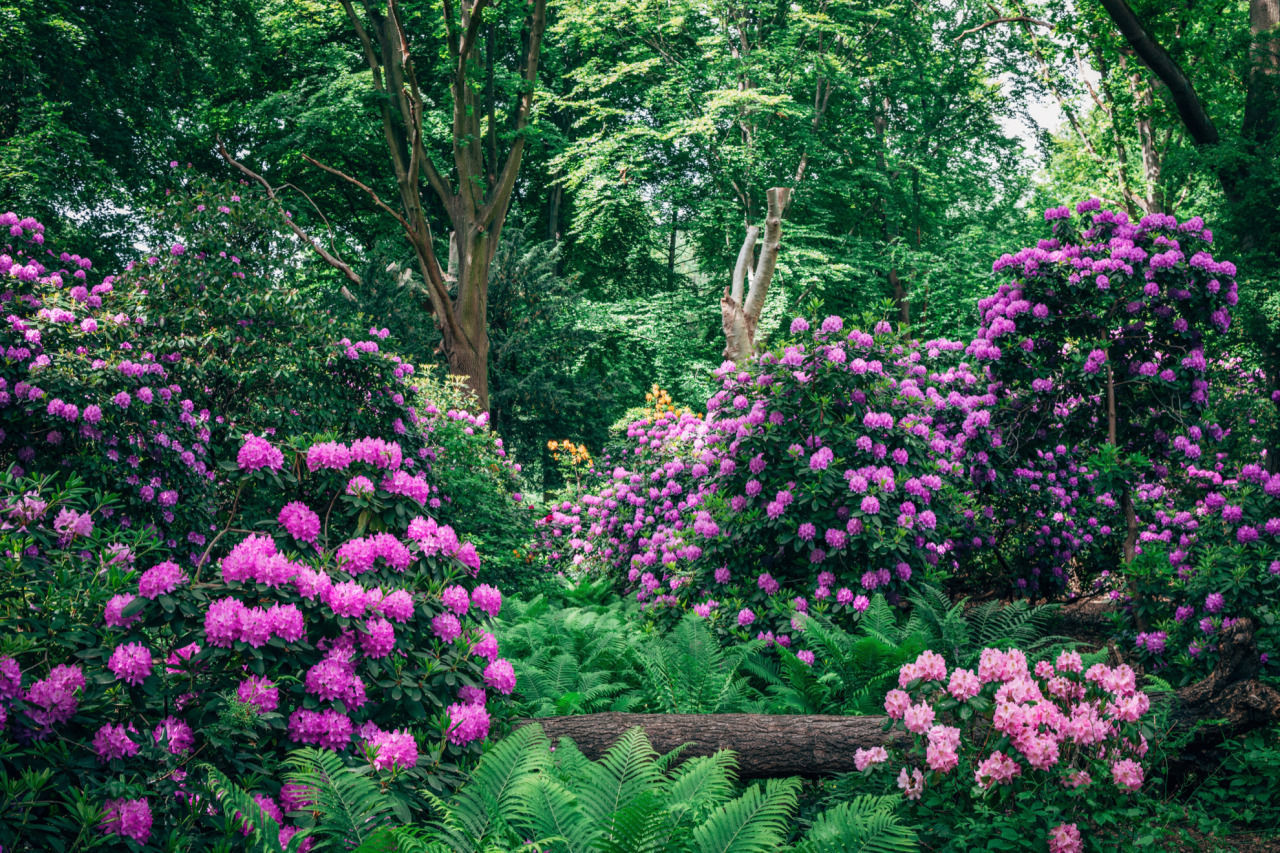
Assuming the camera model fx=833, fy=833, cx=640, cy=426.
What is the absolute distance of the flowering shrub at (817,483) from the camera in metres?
5.30

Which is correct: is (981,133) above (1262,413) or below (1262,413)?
above

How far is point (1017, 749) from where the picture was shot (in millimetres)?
2850

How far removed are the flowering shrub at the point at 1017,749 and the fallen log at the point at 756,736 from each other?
0.45 metres

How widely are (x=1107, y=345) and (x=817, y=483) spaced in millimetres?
2443

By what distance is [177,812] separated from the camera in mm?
2314

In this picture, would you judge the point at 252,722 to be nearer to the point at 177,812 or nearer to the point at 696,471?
the point at 177,812

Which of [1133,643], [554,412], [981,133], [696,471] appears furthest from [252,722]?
[981,133]

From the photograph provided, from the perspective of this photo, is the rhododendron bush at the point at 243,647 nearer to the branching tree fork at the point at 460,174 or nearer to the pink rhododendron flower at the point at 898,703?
the pink rhododendron flower at the point at 898,703

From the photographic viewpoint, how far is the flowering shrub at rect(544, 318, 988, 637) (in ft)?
17.4

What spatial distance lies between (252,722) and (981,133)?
64.4 feet

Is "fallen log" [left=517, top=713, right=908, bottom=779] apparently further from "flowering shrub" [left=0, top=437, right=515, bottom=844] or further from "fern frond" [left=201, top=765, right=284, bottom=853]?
"fern frond" [left=201, top=765, right=284, bottom=853]

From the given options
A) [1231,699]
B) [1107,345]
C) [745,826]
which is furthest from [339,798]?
[1107,345]

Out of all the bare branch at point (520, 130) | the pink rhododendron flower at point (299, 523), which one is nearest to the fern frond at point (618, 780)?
the pink rhododendron flower at point (299, 523)

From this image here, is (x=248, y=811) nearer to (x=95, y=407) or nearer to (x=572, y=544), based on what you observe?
(x=95, y=407)
